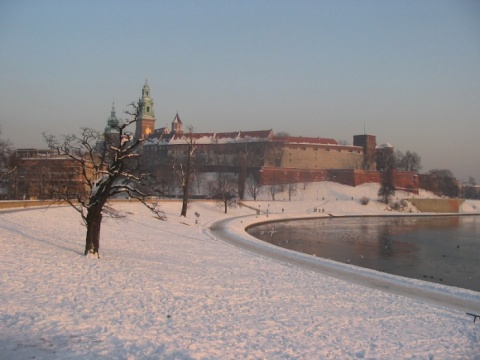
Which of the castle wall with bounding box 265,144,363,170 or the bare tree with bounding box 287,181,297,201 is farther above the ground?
the castle wall with bounding box 265,144,363,170

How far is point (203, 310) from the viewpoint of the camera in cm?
903

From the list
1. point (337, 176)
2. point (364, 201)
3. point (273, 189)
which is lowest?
point (364, 201)

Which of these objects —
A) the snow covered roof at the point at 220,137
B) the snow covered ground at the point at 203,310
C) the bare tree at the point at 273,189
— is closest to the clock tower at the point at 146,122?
the snow covered roof at the point at 220,137

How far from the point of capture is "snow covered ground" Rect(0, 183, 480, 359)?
22.7 ft

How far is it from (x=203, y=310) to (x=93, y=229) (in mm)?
5600

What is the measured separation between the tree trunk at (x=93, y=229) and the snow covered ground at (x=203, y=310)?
375mm

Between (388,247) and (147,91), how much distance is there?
80422 millimetres

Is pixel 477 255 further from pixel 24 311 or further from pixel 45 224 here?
pixel 24 311

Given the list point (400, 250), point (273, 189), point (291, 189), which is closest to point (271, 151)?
point (291, 189)

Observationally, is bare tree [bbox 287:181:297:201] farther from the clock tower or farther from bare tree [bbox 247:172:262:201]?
the clock tower

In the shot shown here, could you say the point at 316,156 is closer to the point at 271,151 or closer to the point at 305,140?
the point at 305,140

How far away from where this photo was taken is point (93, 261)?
1269cm

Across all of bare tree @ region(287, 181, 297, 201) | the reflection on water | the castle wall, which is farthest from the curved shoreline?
the castle wall

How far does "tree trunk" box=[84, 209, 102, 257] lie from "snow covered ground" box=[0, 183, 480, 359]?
0.37 metres
